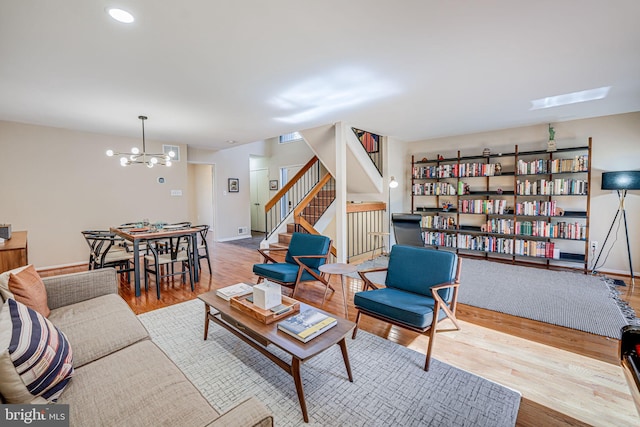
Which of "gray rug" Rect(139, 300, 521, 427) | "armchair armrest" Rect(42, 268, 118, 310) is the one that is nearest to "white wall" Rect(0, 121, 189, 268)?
"armchair armrest" Rect(42, 268, 118, 310)

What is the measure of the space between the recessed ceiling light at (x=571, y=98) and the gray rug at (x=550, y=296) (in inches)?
97.5

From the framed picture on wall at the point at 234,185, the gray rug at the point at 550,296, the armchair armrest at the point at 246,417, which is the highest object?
the framed picture on wall at the point at 234,185

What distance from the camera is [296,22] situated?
204 centimetres

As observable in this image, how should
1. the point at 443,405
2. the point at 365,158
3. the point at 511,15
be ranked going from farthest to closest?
the point at 365,158 → the point at 511,15 → the point at 443,405

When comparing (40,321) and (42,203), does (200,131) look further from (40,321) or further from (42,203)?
(40,321)

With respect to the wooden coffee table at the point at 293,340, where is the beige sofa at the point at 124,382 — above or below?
above

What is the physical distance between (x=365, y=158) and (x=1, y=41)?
4.89 metres

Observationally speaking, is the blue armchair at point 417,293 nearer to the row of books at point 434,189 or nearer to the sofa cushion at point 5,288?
the sofa cushion at point 5,288

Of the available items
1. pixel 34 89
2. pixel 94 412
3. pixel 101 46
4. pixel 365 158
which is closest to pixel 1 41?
pixel 101 46

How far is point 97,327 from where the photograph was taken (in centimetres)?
184

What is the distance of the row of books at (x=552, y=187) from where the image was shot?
179 inches

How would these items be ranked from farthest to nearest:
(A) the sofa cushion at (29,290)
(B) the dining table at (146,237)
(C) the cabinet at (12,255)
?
(B) the dining table at (146,237) → (C) the cabinet at (12,255) → (A) the sofa cushion at (29,290)

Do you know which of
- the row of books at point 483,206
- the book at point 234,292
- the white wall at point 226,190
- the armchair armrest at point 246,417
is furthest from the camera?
the white wall at point 226,190

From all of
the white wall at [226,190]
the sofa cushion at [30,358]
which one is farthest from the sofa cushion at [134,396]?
the white wall at [226,190]
